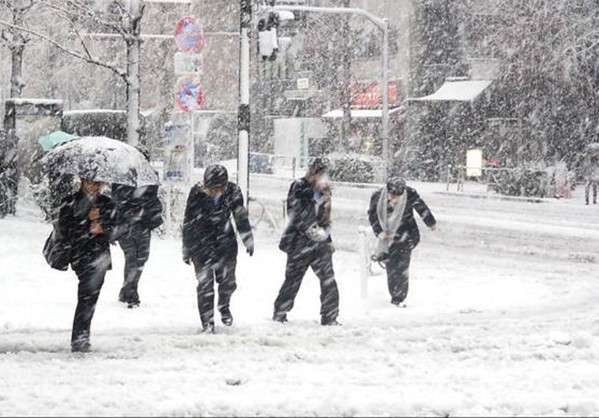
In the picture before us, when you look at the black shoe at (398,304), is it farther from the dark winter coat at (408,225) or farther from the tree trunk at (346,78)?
the tree trunk at (346,78)

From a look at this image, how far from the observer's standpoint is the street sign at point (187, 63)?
52.7 feet

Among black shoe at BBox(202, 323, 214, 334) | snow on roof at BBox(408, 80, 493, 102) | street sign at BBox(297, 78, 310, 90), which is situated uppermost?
street sign at BBox(297, 78, 310, 90)

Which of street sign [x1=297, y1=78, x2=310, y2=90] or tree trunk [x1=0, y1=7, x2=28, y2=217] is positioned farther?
street sign [x1=297, y1=78, x2=310, y2=90]

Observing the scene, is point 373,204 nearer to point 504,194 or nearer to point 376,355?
point 376,355

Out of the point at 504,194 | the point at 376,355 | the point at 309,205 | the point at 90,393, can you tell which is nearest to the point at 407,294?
the point at 309,205

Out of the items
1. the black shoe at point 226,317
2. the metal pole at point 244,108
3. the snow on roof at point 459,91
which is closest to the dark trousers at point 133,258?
the black shoe at point 226,317

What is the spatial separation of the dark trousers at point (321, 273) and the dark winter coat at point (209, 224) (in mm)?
734

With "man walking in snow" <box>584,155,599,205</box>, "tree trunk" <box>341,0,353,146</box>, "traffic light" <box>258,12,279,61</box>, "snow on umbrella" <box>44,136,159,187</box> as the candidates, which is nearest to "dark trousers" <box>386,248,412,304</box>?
"snow on umbrella" <box>44,136,159,187</box>

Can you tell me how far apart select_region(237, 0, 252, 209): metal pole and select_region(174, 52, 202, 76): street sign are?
75cm

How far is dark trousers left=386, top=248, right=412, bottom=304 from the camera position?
11367mm

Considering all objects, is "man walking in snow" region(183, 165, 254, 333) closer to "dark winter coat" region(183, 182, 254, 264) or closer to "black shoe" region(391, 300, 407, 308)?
"dark winter coat" region(183, 182, 254, 264)

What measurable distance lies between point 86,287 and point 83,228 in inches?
20.1

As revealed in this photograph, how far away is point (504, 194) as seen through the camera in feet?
108

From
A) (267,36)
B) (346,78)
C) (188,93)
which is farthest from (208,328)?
(346,78)
